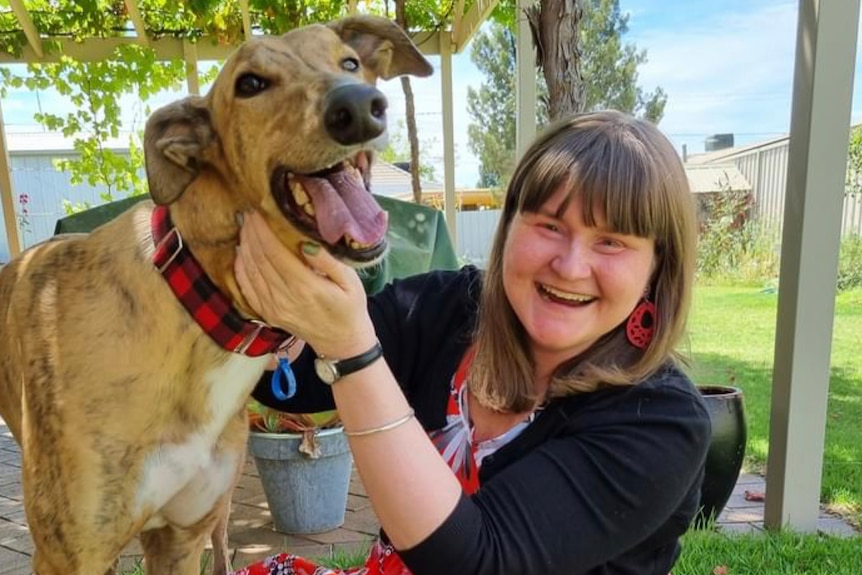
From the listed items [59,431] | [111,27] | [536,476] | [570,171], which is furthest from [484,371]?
[111,27]

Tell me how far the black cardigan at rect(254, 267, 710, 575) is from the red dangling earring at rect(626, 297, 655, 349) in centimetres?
9

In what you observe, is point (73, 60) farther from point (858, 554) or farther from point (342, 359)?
point (858, 554)

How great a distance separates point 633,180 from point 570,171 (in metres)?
0.13

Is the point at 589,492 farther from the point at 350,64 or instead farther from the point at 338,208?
the point at 350,64

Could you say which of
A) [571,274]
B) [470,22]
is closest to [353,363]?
[571,274]

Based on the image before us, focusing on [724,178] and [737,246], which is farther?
[724,178]

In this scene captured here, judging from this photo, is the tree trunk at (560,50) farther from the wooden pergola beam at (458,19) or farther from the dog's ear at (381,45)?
the wooden pergola beam at (458,19)

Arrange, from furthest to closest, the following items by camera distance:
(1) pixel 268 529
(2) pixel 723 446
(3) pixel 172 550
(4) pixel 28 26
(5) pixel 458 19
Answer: (5) pixel 458 19, (4) pixel 28 26, (1) pixel 268 529, (2) pixel 723 446, (3) pixel 172 550

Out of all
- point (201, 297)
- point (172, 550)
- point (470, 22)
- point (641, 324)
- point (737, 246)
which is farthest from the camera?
point (737, 246)

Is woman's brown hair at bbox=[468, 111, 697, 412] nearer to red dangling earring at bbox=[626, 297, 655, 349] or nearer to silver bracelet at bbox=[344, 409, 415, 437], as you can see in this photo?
red dangling earring at bbox=[626, 297, 655, 349]

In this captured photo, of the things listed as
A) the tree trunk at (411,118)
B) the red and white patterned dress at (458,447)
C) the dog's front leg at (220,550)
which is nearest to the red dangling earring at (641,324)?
the red and white patterned dress at (458,447)

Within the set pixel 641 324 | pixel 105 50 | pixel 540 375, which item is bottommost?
pixel 540 375

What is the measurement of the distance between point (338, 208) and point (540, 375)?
71cm

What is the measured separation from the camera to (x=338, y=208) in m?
1.27
